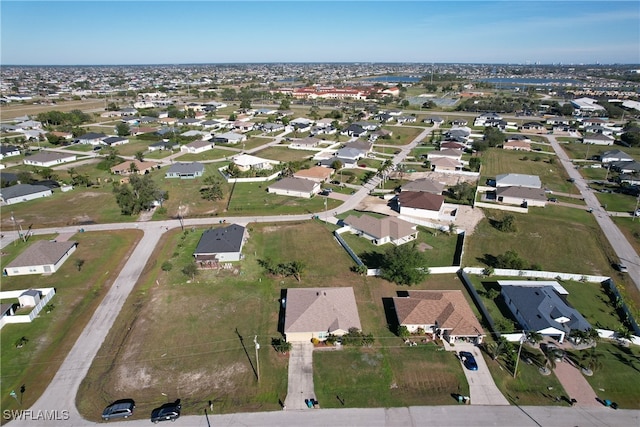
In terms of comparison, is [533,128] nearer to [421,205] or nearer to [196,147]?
[421,205]

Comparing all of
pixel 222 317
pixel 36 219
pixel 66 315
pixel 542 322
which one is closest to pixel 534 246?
pixel 542 322

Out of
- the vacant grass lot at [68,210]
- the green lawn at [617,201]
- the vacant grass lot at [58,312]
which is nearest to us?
the vacant grass lot at [58,312]

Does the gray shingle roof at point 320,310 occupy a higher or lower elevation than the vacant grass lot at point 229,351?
higher

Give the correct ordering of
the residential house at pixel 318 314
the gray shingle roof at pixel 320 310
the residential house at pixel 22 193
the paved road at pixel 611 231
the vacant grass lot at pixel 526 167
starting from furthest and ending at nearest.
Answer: the vacant grass lot at pixel 526 167
the residential house at pixel 22 193
the paved road at pixel 611 231
the gray shingle roof at pixel 320 310
the residential house at pixel 318 314

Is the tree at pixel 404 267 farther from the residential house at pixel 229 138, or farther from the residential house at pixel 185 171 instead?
the residential house at pixel 229 138

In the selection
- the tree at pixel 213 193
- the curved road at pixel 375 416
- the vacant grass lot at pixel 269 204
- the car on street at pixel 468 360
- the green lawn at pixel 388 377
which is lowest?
the curved road at pixel 375 416

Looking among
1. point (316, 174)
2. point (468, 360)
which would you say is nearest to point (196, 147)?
point (316, 174)

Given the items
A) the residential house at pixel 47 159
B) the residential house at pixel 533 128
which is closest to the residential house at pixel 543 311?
the residential house at pixel 47 159

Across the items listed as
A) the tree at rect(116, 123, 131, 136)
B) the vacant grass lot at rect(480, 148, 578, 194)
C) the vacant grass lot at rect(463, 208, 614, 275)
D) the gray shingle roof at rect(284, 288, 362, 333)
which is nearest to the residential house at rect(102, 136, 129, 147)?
the tree at rect(116, 123, 131, 136)
